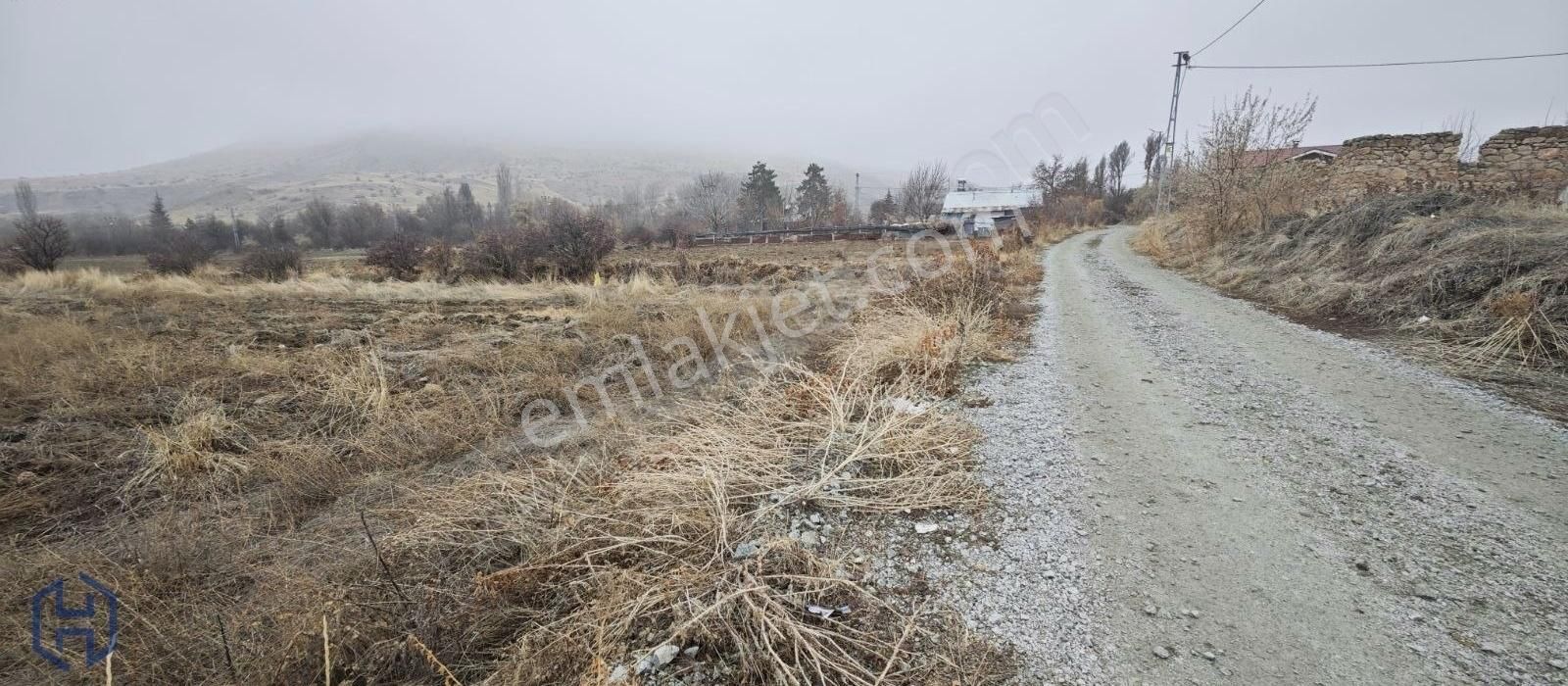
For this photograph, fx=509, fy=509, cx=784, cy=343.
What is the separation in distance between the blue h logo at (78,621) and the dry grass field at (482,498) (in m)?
→ 0.06

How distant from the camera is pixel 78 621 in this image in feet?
7.41

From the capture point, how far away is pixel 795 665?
1.76 metres

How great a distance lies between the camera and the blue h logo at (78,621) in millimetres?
2082

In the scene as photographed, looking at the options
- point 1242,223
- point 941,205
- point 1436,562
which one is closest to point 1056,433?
point 1436,562

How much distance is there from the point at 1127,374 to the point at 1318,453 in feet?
5.72

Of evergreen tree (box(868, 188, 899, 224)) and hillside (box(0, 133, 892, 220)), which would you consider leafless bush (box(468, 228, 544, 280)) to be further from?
hillside (box(0, 133, 892, 220))

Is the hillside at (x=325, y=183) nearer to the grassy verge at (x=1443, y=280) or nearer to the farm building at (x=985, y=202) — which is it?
the farm building at (x=985, y=202)

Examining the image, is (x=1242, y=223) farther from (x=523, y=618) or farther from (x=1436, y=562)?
(x=523, y=618)

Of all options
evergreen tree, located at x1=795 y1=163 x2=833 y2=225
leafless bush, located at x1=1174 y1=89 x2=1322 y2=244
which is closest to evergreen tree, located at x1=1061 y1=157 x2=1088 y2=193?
evergreen tree, located at x1=795 y1=163 x2=833 y2=225

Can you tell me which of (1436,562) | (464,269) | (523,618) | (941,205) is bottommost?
(523,618)

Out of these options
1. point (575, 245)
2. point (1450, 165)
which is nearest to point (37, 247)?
point (575, 245)

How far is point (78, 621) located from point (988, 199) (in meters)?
50.3

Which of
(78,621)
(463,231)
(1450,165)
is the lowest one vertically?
(78,621)

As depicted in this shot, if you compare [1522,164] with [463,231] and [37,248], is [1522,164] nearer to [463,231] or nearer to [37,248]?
[37,248]
